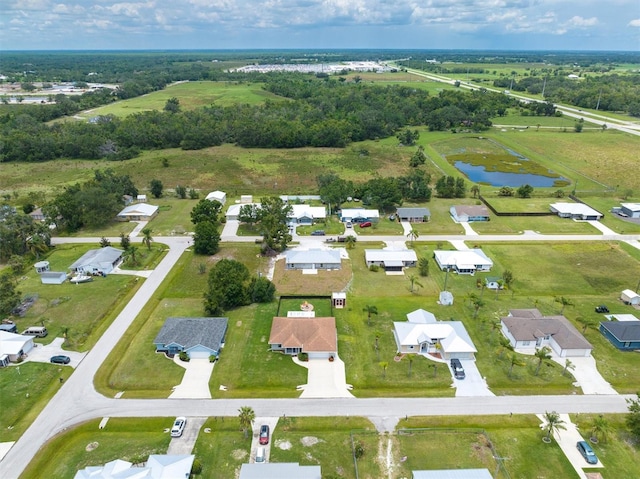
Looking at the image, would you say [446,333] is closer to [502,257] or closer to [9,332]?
[502,257]

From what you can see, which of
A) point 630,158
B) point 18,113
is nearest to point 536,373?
point 630,158

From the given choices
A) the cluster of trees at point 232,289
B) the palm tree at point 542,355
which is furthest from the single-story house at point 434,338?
the cluster of trees at point 232,289

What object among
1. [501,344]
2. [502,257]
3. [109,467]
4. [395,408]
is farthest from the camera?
[502,257]

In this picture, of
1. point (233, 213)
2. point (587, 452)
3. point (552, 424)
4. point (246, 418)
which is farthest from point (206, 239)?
point (587, 452)

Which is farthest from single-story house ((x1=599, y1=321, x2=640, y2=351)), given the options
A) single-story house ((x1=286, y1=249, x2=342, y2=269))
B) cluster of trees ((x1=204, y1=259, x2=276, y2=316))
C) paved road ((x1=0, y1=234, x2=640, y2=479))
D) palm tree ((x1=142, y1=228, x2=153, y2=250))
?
palm tree ((x1=142, y1=228, x2=153, y2=250))

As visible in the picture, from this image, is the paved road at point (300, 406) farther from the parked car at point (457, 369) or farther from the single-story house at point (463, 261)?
the single-story house at point (463, 261)

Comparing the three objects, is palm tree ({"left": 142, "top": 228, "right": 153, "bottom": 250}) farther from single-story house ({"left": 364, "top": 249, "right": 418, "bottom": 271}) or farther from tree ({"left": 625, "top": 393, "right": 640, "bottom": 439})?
tree ({"left": 625, "top": 393, "right": 640, "bottom": 439})

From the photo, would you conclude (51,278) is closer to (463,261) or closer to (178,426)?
(178,426)
